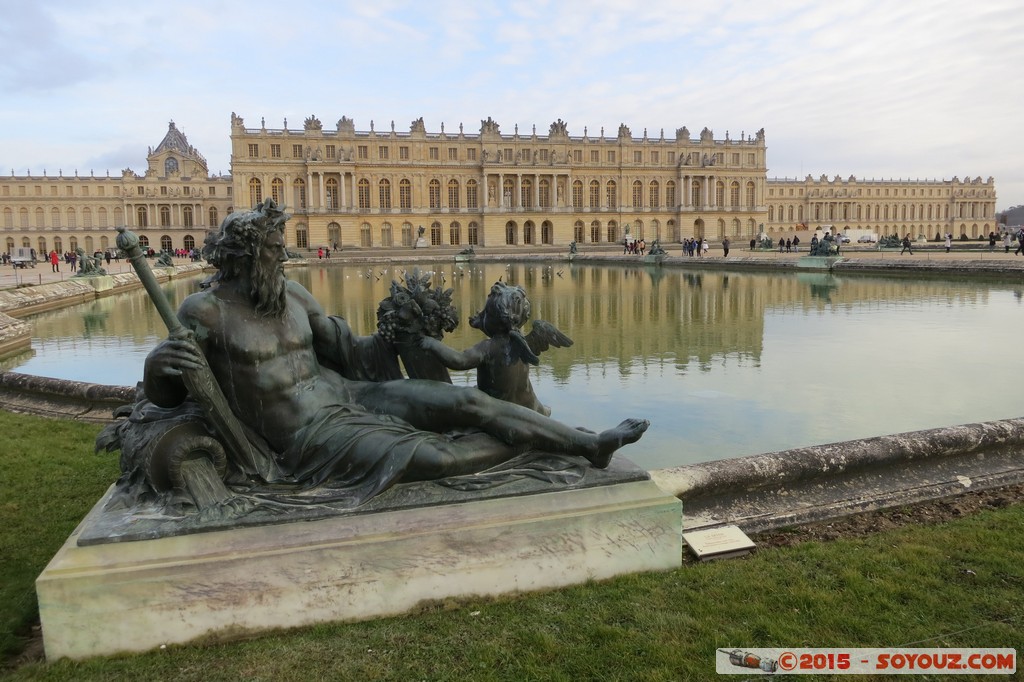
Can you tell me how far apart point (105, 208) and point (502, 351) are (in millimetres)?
85566

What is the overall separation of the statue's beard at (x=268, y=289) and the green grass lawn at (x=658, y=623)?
4.03 ft

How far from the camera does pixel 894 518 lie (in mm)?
3619

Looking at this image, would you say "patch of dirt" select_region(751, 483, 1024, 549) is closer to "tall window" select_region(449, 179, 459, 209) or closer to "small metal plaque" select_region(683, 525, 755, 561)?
"small metal plaque" select_region(683, 525, 755, 561)

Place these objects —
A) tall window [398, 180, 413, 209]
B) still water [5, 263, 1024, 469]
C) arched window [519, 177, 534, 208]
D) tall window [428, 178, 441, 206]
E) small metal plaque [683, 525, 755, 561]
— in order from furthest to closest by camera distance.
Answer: arched window [519, 177, 534, 208]
tall window [428, 178, 441, 206]
tall window [398, 180, 413, 209]
still water [5, 263, 1024, 469]
small metal plaque [683, 525, 755, 561]

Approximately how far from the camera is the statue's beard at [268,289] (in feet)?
9.21

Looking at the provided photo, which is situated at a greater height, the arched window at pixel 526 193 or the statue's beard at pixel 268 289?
the arched window at pixel 526 193

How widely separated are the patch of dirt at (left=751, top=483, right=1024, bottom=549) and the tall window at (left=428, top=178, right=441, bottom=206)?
210ft

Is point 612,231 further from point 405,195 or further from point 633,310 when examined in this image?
point 633,310

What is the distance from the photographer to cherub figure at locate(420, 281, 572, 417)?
3182 millimetres

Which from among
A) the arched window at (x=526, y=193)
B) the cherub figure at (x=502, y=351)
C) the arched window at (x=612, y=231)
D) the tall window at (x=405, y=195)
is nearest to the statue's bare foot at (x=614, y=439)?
the cherub figure at (x=502, y=351)

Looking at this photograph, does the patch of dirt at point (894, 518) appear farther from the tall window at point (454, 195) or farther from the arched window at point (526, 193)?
the arched window at point (526, 193)

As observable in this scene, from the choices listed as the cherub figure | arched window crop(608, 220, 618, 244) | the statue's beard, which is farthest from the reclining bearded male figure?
arched window crop(608, 220, 618, 244)

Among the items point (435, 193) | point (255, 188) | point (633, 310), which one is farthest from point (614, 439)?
point (435, 193)

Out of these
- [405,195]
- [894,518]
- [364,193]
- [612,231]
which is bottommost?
[894,518]
